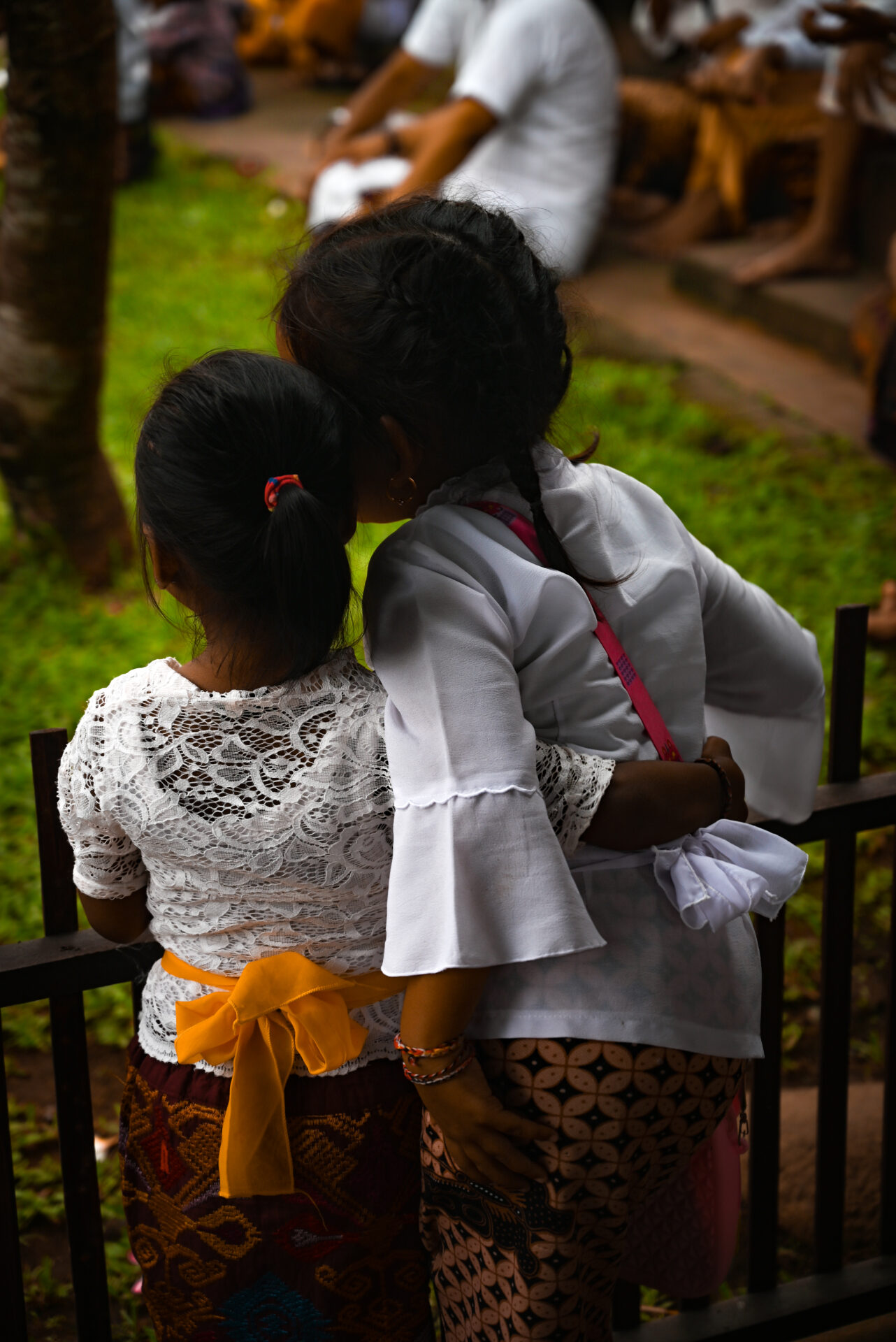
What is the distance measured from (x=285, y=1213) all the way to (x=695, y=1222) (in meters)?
0.49

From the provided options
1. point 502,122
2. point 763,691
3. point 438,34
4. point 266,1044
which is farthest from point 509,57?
point 266,1044

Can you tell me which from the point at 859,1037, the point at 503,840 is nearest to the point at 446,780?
the point at 503,840

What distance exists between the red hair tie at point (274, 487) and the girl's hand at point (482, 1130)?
1.86 feet

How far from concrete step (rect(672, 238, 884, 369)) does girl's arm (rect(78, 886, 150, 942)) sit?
4599 mm

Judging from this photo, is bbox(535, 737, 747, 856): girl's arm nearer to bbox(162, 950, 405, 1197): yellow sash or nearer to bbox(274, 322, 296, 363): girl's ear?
bbox(162, 950, 405, 1197): yellow sash

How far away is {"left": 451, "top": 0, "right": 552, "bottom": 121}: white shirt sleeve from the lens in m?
5.14

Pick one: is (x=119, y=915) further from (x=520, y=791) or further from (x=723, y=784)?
(x=723, y=784)

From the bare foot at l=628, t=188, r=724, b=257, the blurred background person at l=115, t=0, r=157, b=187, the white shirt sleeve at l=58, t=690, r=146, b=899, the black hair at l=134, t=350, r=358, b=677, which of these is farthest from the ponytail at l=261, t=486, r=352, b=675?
the blurred background person at l=115, t=0, r=157, b=187

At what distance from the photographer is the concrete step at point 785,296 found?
17.5ft

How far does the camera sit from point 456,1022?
1173mm

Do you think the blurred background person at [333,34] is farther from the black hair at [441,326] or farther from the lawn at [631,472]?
the black hair at [441,326]

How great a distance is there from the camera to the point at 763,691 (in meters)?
1.59

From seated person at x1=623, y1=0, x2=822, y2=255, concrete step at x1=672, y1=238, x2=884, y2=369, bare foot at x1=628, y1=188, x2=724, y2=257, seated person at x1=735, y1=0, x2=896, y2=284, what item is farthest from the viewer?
bare foot at x1=628, y1=188, x2=724, y2=257

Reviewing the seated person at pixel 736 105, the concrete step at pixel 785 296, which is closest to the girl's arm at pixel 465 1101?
the concrete step at pixel 785 296
